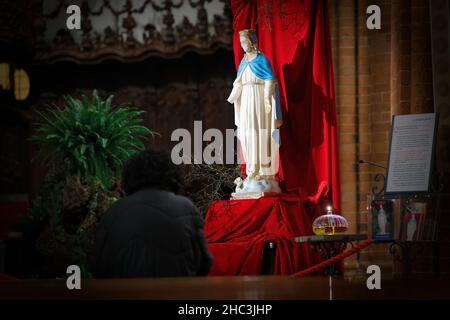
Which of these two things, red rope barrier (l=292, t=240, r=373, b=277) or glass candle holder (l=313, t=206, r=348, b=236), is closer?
red rope barrier (l=292, t=240, r=373, b=277)

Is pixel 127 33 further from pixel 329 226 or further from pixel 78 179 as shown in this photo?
pixel 329 226

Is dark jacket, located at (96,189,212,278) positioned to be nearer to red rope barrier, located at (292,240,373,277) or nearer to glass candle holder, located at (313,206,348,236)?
red rope barrier, located at (292,240,373,277)

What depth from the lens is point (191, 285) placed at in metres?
4.23

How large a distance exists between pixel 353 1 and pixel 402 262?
8.81 feet

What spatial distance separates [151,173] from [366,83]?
17.0ft

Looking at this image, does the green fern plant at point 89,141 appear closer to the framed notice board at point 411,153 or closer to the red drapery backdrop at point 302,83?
the red drapery backdrop at point 302,83

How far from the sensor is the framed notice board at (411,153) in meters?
7.61

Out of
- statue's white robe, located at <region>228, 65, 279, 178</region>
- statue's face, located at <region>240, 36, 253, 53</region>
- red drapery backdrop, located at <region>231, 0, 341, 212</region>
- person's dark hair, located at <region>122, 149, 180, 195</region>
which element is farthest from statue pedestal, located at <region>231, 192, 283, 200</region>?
person's dark hair, located at <region>122, 149, 180, 195</region>

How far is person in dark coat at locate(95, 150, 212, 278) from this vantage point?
13.3 ft

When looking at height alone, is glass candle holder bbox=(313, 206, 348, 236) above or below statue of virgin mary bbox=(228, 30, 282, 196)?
below

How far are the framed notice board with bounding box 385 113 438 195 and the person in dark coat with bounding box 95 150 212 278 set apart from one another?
373 cm

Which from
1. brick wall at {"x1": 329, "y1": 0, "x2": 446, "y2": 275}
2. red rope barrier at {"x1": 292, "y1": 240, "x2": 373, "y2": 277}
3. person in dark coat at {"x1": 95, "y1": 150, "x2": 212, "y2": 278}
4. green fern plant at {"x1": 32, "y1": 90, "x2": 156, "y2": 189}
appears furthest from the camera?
brick wall at {"x1": 329, "y1": 0, "x2": 446, "y2": 275}
